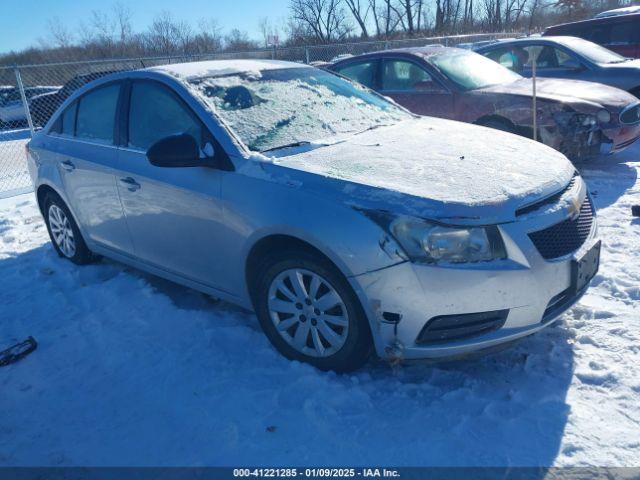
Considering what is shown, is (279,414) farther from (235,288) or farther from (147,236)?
(147,236)

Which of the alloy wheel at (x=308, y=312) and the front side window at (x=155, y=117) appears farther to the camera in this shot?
the front side window at (x=155, y=117)

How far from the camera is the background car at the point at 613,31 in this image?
1069 centimetres

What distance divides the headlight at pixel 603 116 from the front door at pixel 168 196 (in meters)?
5.00

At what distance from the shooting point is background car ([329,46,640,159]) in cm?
616

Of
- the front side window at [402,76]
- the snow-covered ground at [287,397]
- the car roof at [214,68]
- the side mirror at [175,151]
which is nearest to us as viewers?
the snow-covered ground at [287,397]

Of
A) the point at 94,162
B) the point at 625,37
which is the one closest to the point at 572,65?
the point at 625,37

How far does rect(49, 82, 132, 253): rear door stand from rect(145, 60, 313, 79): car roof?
509 mm

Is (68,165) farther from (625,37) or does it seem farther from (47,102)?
(47,102)

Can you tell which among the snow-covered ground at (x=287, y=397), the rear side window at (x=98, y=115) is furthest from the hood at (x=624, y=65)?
the rear side window at (x=98, y=115)

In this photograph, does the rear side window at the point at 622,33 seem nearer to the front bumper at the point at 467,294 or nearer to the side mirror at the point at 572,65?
the side mirror at the point at 572,65

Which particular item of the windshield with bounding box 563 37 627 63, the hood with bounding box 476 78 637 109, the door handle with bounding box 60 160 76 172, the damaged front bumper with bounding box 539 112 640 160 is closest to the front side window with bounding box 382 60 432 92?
the hood with bounding box 476 78 637 109

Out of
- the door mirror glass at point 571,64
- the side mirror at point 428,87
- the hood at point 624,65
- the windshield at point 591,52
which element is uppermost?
the windshield at point 591,52

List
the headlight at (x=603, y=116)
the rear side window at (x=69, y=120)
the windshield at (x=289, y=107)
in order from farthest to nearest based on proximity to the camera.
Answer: the headlight at (x=603, y=116), the rear side window at (x=69, y=120), the windshield at (x=289, y=107)

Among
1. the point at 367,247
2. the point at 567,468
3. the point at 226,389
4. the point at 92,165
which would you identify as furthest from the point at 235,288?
the point at 567,468
